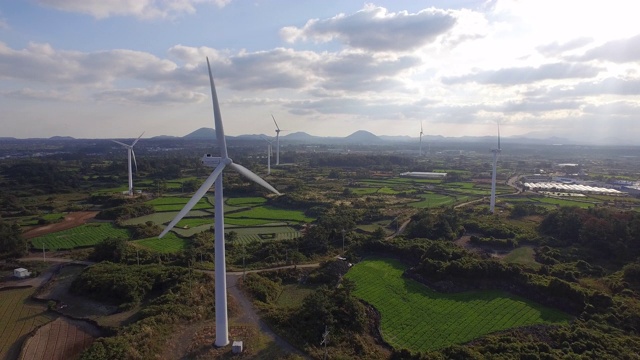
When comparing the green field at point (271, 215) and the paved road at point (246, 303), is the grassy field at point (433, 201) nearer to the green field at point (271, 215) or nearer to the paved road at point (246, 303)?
the green field at point (271, 215)

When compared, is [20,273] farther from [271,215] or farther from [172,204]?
[172,204]

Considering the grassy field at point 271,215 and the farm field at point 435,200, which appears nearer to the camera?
the grassy field at point 271,215

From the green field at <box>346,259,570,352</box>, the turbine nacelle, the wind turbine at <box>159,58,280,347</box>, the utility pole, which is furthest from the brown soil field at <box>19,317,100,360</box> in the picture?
the green field at <box>346,259,570,352</box>

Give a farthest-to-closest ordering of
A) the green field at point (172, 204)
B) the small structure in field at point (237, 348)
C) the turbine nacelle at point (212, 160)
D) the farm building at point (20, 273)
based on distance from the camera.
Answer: the green field at point (172, 204) < the farm building at point (20, 273) < the small structure in field at point (237, 348) < the turbine nacelle at point (212, 160)

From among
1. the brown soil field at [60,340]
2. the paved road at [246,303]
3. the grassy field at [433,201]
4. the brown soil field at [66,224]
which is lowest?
the brown soil field at [60,340]

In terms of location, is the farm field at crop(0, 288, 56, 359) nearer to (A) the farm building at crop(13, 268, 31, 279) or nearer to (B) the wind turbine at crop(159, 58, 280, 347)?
(A) the farm building at crop(13, 268, 31, 279)

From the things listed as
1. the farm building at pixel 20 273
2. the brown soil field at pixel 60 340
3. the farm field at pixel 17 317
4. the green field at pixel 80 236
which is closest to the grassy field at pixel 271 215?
the green field at pixel 80 236
